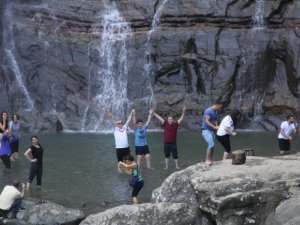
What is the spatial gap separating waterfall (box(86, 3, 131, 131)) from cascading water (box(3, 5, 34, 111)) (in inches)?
162

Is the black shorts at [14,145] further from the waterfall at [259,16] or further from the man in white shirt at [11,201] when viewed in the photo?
the waterfall at [259,16]

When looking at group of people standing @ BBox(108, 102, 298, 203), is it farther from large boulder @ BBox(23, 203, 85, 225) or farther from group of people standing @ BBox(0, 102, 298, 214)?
large boulder @ BBox(23, 203, 85, 225)

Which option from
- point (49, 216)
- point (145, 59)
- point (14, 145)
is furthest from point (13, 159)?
point (145, 59)

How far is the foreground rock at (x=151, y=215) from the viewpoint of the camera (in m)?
10.2

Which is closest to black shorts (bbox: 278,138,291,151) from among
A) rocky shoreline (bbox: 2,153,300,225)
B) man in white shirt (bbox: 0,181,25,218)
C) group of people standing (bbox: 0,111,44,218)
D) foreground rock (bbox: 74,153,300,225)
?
rocky shoreline (bbox: 2,153,300,225)

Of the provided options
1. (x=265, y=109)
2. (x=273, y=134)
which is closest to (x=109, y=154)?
(x=273, y=134)

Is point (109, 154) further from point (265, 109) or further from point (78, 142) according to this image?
point (265, 109)

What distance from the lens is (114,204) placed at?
12859 millimetres

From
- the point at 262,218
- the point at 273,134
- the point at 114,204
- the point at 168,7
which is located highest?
the point at 168,7

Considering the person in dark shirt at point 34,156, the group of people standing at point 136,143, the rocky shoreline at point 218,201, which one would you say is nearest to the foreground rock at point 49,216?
the rocky shoreline at point 218,201

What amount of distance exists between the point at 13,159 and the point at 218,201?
12125 millimetres

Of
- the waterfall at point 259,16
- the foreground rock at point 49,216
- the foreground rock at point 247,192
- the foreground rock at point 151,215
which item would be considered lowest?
the foreground rock at point 49,216

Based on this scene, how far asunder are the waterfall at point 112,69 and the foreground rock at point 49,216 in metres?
23.3

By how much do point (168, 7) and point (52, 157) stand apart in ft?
59.5
